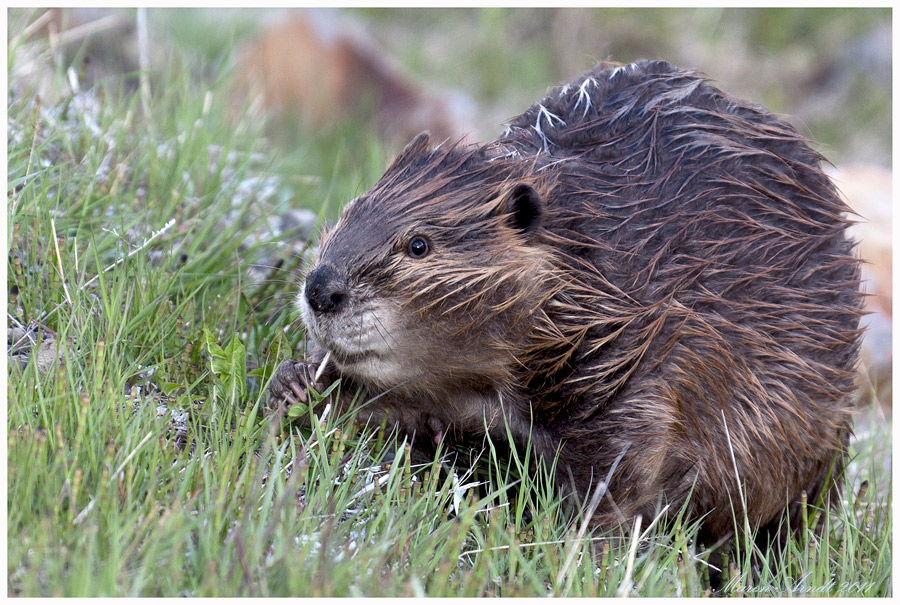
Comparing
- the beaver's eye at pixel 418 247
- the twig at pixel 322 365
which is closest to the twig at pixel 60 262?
the twig at pixel 322 365

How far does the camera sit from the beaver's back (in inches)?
100

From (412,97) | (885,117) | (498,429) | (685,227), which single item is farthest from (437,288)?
(885,117)

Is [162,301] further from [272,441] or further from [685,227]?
[685,227]

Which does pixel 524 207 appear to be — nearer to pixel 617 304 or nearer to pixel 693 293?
pixel 617 304

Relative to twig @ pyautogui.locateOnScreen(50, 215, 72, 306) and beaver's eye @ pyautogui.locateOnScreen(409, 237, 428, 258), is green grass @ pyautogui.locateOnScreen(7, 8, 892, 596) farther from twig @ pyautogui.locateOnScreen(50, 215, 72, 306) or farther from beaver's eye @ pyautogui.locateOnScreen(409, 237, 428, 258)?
beaver's eye @ pyautogui.locateOnScreen(409, 237, 428, 258)

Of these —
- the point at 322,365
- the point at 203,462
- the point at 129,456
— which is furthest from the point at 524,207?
the point at 129,456

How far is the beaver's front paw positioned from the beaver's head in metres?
0.14

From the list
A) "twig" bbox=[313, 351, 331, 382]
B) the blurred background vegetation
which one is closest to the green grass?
"twig" bbox=[313, 351, 331, 382]

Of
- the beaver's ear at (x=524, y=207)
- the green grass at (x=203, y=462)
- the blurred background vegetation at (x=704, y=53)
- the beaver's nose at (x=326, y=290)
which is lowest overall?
the green grass at (x=203, y=462)

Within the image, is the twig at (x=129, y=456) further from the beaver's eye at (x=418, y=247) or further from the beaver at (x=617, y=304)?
the beaver's eye at (x=418, y=247)

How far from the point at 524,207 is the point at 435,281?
0.33 metres

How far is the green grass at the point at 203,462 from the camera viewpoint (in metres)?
1.96

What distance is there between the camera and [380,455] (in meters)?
2.63

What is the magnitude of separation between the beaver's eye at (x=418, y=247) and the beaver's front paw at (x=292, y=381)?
437 millimetres
